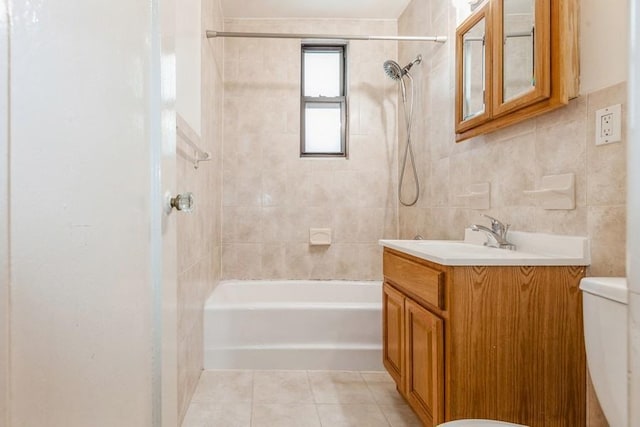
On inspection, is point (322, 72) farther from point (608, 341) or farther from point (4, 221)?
point (4, 221)

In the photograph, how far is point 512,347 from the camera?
1.19 m

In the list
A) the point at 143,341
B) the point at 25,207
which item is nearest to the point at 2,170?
the point at 25,207

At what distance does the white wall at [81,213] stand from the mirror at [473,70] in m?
1.59

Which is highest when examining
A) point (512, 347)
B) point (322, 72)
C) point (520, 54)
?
point (322, 72)

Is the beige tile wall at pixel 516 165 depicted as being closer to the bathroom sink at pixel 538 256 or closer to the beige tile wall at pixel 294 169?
the bathroom sink at pixel 538 256

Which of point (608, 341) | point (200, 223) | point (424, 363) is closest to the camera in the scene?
point (608, 341)

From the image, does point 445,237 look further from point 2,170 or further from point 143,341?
point 2,170

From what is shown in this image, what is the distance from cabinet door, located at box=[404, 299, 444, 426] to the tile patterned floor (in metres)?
0.36

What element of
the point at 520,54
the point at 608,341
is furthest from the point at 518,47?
the point at 608,341

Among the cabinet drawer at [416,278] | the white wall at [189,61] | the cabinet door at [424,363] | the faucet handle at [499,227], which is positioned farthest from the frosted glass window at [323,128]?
the cabinet door at [424,363]

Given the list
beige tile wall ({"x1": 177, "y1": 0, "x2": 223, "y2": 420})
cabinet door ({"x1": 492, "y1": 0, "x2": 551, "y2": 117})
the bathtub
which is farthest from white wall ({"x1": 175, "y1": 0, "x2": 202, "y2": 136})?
cabinet door ({"x1": 492, "y1": 0, "x2": 551, "y2": 117})

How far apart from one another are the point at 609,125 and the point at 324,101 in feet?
7.54

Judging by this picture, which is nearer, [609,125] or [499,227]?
[609,125]

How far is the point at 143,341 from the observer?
648 millimetres
